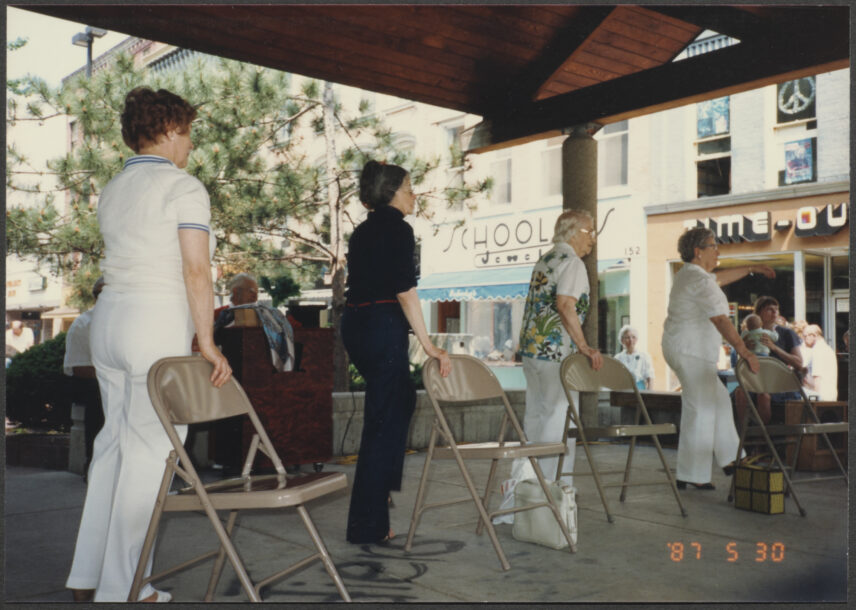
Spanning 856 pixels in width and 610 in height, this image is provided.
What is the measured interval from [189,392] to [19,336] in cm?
538

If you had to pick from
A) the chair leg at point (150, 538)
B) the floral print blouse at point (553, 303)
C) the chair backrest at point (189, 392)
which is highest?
the floral print blouse at point (553, 303)

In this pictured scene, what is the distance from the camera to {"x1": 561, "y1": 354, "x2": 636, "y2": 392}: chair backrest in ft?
14.3

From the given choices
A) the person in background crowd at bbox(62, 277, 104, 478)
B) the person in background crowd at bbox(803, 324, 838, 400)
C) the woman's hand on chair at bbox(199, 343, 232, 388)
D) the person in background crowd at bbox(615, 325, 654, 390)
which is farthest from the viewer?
the person in background crowd at bbox(615, 325, 654, 390)

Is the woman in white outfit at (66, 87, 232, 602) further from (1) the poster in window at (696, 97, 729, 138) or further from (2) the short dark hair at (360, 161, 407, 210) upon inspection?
(1) the poster in window at (696, 97, 729, 138)

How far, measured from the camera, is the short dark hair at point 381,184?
3.80 m

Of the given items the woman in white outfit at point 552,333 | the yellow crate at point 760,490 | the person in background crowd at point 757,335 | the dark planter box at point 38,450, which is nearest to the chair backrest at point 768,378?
the yellow crate at point 760,490

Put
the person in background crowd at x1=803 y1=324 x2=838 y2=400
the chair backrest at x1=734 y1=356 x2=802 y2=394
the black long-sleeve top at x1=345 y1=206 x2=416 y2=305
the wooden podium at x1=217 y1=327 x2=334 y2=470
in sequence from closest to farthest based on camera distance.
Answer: the black long-sleeve top at x1=345 y1=206 x2=416 y2=305 → the chair backrest at x1=734 y1=356 x2=802 y2=394 → the wooden podium at x1=217 y1=327 x2=334 y2=470 → the person in background crowd at x1=803 y1=324 x2=838 y2=400

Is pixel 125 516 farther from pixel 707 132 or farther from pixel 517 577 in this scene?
pixel 707 132

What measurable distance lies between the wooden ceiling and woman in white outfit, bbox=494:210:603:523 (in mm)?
1886

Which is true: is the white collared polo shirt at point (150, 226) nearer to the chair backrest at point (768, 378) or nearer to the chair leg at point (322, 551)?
the chair leg at point (322, 551)

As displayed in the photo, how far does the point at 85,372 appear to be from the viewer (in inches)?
205

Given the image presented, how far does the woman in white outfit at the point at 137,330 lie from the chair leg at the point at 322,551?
1.69 ft

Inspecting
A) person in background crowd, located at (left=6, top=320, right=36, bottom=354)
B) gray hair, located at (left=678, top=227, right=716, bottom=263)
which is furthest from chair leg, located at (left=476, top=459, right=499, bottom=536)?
person in background crowd, located at (left=6, top=320, right=36, bottom=354)

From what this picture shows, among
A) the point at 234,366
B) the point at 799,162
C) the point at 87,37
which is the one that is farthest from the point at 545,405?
the point at 799,162
